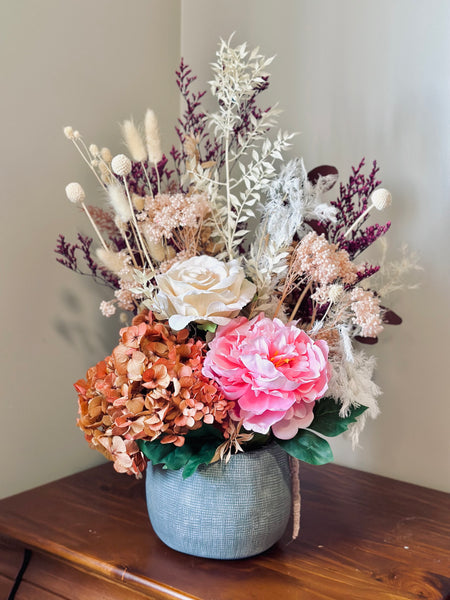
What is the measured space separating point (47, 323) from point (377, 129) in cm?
73

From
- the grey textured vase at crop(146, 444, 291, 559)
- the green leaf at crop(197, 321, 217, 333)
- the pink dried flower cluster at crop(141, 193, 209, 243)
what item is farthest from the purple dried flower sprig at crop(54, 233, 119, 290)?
the grey textured vase at crop(146, 444, 291, 559)

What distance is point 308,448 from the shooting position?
30.1 inches

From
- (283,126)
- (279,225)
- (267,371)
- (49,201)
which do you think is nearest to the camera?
(267,371)

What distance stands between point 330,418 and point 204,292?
258mm

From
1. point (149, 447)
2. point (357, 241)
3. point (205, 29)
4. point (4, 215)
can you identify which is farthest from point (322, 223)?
point (205, 29)

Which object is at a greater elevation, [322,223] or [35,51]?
[35,51]

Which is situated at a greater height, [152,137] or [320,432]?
[152,137]

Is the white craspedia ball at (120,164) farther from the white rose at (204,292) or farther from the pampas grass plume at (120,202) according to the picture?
the white rose at (204,292)

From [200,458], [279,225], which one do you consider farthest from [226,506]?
[279,225]

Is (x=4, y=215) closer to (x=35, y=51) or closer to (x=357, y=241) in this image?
(x=35, y=51)

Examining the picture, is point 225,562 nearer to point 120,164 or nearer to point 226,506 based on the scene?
point 226,506

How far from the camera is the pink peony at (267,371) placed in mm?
716

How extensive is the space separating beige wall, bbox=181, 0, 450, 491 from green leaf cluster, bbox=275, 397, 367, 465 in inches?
14.1

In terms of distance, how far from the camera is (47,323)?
1048mm
